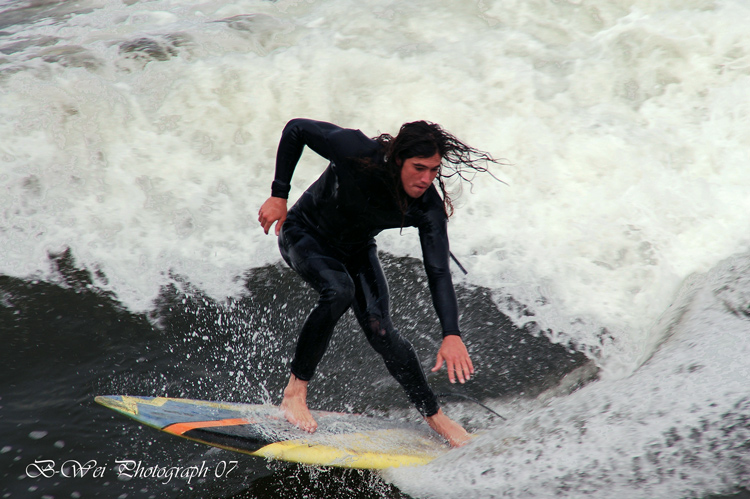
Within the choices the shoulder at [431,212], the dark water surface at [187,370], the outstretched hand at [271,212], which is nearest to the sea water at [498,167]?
the dark water surface at [187,370]

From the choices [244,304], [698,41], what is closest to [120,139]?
[244,304]

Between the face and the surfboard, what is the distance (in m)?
1.38

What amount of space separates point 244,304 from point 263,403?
1055 mm

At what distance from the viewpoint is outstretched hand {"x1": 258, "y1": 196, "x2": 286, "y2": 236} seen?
9.89 feet

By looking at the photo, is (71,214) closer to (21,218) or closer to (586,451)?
(21,218)

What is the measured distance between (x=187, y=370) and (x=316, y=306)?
4.49 feet

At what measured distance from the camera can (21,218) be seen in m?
5.11

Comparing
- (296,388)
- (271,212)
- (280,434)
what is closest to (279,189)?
(271,212)

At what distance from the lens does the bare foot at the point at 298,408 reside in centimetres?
314

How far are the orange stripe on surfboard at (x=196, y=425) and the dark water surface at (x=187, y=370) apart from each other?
0.28m

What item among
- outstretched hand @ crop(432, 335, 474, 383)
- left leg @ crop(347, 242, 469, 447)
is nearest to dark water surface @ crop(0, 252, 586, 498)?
left leg @ crop(347, 242, 469, 447)

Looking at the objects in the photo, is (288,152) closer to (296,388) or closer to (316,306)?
(316,306)

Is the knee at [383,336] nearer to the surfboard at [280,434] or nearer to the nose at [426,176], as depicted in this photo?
the surfboard at [280,434]

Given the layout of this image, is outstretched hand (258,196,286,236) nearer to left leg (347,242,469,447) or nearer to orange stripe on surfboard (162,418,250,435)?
left leg (347,242,469,447)
